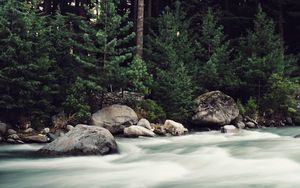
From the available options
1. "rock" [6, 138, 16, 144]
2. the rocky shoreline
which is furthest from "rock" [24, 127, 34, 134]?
"rock" [6, 138, 16, 144]

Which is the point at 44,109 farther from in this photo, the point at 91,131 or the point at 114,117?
the point at 91,131

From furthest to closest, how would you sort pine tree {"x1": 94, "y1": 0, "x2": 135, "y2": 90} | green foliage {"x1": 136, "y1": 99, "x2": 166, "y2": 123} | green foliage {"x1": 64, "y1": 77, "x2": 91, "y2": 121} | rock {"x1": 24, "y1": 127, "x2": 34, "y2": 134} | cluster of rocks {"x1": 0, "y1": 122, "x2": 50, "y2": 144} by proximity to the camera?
1. green foliage {"x1": 136, "y1": 99, "x2": 166, "y2": 123}
2. pine tree {"x1": 94, "y1": 0, "x2": 135, "y2": 90}
3. green foliage {"x1": 64, "y1": 77, "x2": 91, "y2": 121}
4. rock {"x1": 24, "y1": 127, "x2": 34, "y2": 134}
5. cluster of rocks {"x1": 0, "y1": 122, "x2": 50, "y2": 144}

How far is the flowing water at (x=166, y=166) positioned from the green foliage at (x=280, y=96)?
7050mm

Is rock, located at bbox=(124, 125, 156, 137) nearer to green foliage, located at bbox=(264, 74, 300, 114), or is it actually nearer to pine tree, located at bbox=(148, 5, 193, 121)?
pine tree, located at bbox=(148, 5, 193, 121)

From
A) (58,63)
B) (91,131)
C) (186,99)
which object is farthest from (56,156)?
(186,99)

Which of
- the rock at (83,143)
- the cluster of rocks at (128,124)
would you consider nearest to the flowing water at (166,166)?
the rock at (83,143)

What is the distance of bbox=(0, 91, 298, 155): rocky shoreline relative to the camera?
12711 millimetres

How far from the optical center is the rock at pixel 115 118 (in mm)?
17062

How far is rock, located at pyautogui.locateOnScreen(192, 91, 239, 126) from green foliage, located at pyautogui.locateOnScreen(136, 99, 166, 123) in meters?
1.66

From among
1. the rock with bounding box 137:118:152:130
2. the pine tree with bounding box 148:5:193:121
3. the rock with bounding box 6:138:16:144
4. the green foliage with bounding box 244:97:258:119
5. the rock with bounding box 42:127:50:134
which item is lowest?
Answer: the rock with bounding box 6:138:16:144

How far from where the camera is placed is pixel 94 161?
1182 cm

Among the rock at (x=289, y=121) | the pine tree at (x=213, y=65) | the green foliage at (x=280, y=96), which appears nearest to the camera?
the green foliage at (x=280, y=96)

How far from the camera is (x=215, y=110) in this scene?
787 inches

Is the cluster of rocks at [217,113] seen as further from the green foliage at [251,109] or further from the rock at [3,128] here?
the rock at [3,128]
